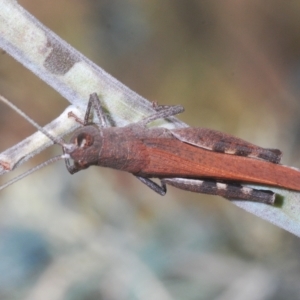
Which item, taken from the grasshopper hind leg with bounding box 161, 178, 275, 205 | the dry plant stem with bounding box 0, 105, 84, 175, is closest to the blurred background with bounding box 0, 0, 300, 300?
the grasshopper hind leg with bounding box 161, 178, 275, 205

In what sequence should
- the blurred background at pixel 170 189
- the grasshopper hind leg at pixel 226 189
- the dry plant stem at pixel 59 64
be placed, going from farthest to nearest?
1. the blurred background at pixel 170 189
2. the grasshopper hind leg at pixel 226 189
3. the dry plant stem at pixel 59 64

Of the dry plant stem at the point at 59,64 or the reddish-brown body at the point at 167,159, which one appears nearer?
the dry plant stem at the point at 59,64

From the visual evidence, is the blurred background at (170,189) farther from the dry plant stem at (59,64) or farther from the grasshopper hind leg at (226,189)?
the dry plant stem at (59,64)

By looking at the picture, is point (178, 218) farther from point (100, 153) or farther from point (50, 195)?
point (100, 153)

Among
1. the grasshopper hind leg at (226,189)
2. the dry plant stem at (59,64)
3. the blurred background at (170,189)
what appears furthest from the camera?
the blurred background at (170,189)

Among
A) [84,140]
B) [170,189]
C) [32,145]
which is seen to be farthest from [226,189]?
[170,189]

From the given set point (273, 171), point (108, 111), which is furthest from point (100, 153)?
point (273, 171)

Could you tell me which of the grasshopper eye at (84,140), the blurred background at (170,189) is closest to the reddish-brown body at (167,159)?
the grasshopper eye at (84,140)
